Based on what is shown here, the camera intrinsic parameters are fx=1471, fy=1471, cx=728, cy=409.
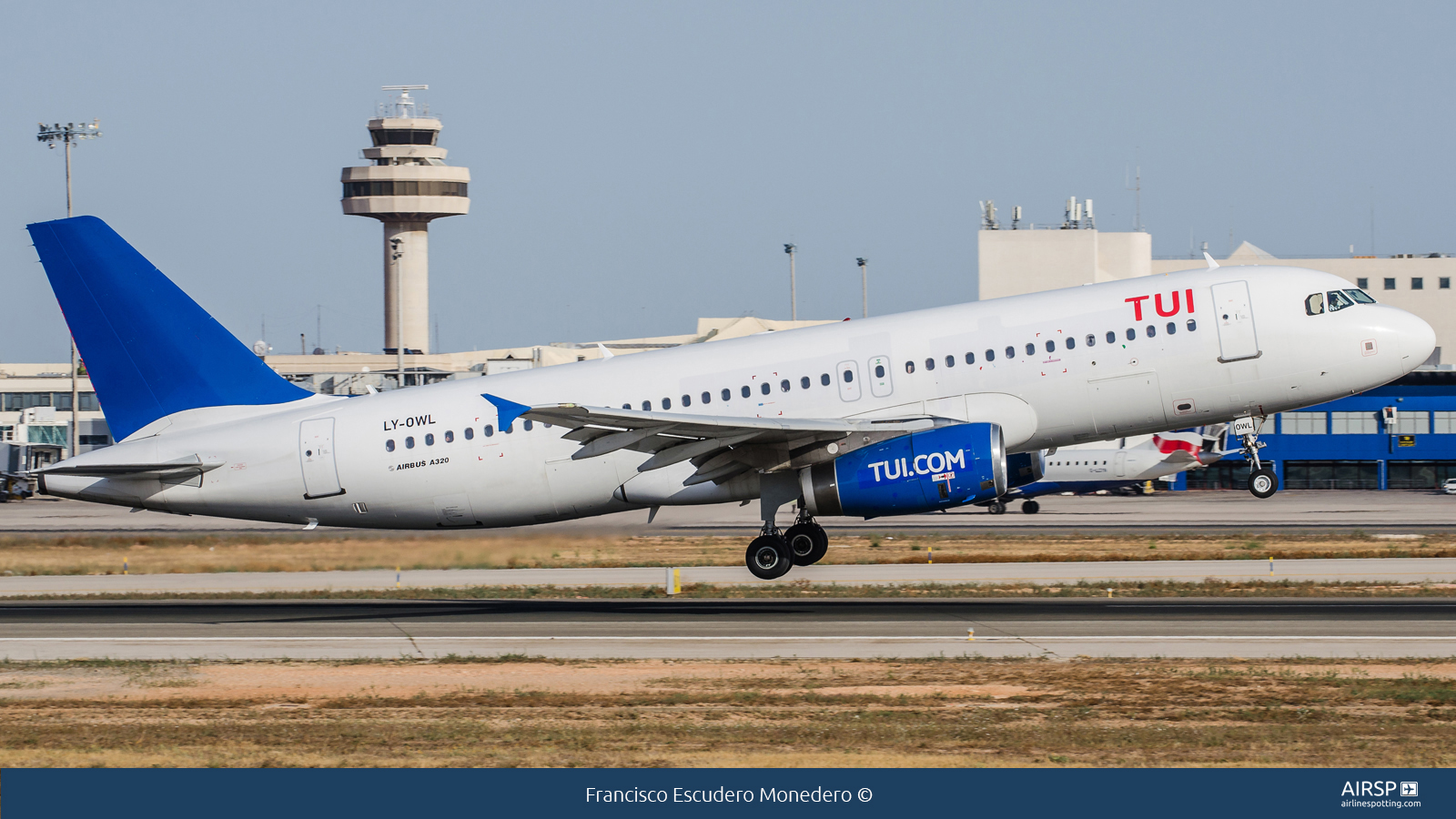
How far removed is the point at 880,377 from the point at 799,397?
5.25ft

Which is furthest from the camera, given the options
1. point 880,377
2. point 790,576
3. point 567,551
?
point 567,551

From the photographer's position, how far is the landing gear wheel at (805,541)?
29.5m

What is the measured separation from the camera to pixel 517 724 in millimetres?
17031

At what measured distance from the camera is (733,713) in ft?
57.5

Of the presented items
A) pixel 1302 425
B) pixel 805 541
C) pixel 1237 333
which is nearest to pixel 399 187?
pixel 1302 425

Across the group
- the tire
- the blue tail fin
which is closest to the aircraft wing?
the tire

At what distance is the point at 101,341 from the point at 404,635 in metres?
9.82

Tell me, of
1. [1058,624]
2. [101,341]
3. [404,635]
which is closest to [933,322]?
[1058,624]

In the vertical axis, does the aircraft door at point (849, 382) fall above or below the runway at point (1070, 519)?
above

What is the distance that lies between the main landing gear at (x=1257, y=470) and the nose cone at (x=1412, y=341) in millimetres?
5201

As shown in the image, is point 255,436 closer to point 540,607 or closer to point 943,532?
point 540,607

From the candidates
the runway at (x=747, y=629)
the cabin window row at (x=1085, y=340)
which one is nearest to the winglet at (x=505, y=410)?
the runway at (x=747, y=629)

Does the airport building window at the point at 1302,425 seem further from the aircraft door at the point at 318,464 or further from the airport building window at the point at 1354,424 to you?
the aircraft door at the point at 318,464

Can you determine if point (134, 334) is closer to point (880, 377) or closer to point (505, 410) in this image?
point (505, 410)
